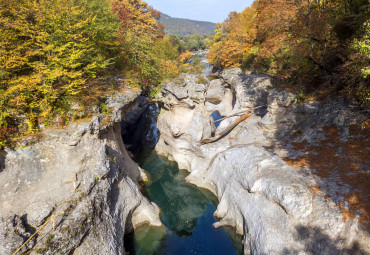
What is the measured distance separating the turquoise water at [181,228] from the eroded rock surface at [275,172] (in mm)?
1055

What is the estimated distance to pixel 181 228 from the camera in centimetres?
1592

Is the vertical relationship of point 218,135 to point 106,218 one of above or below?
above

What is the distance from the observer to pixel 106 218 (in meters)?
11.2

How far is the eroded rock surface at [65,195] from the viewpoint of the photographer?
8.66 m

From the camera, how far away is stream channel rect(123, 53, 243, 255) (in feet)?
45.2

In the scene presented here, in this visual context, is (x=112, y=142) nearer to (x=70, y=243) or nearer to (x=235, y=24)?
(x=70, y=243)

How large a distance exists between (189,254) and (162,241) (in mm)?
2266

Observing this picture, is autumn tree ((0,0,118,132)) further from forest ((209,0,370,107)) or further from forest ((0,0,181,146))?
forest ((209,0,370,107))

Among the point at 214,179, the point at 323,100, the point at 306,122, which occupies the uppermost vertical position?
the point at 323,100

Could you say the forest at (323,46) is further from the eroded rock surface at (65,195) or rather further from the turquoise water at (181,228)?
the eroded rock surface at (65,195)

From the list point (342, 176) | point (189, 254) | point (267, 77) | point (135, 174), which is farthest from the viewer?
point (267, 77)

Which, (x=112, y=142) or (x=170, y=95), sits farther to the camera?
(x=170, y=95)

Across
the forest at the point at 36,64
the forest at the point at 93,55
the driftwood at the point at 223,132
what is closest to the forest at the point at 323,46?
the forest at the point at 93,55

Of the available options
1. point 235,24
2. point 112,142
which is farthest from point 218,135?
point 235,24
